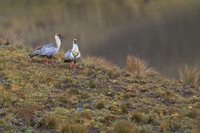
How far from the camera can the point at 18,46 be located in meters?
20.5

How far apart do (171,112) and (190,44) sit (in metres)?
27.9

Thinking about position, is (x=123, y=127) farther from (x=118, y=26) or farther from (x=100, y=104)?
(x=118, y=26)

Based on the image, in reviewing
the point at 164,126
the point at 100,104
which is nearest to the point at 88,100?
the point at 100,104

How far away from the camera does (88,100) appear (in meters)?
13.2

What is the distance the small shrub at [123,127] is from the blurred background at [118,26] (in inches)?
546

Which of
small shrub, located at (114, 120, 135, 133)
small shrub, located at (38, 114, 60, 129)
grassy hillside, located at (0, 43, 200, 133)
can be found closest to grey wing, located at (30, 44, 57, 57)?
grassy hillside, located at (0, 43, 200, 133)

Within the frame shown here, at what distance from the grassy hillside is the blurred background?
8.68 metres

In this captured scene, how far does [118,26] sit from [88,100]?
42.0 m

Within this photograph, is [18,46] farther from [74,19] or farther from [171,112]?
[74,19]

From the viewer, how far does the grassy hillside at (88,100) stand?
11062mm

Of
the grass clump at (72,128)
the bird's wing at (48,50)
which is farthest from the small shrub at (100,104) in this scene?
the bird's wing at (48,50)

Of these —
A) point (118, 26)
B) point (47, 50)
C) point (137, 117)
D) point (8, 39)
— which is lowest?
point (137, 117)

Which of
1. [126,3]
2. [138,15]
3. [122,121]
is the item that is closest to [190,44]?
[138,15]

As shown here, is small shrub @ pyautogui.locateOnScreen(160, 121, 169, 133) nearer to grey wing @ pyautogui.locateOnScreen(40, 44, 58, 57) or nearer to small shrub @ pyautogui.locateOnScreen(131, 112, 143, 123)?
small shrub @ pyautogui.locateOnScreen(131, 112, 143, 123)
